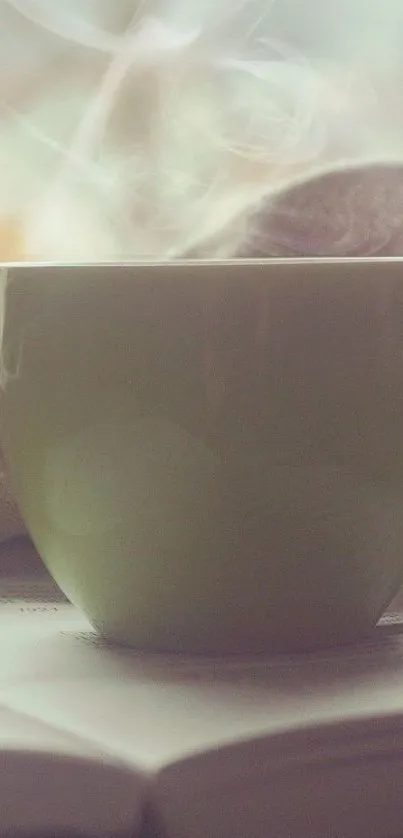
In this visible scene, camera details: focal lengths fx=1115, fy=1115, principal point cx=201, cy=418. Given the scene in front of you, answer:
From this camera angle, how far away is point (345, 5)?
36.3 inches

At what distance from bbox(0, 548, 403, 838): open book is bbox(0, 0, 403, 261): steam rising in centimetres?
58

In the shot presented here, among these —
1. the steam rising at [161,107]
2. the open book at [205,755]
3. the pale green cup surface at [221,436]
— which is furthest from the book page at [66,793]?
the steam rising at [161,107]

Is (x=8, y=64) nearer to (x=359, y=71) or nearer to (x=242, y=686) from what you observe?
(x=359, y=71)

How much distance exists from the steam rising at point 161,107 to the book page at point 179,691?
534 mm

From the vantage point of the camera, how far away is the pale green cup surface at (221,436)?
353 mm

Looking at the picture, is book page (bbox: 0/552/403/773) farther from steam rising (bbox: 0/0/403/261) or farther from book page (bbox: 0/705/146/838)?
steam rising (bbox: 0/0/403/261)

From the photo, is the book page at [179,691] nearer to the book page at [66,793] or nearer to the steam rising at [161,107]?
the book page at [66,793]

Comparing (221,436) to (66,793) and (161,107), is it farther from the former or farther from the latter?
(161,107)

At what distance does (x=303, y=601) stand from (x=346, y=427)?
6cm

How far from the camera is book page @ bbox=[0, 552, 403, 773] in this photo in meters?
0.29

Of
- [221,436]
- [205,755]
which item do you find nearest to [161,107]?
[221,436]

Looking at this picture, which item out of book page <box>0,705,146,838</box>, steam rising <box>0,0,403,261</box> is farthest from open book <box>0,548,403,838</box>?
steam rising <box>0,0,403,261</box>

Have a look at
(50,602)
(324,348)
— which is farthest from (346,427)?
(50,602)

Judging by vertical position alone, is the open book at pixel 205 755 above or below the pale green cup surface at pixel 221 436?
below
